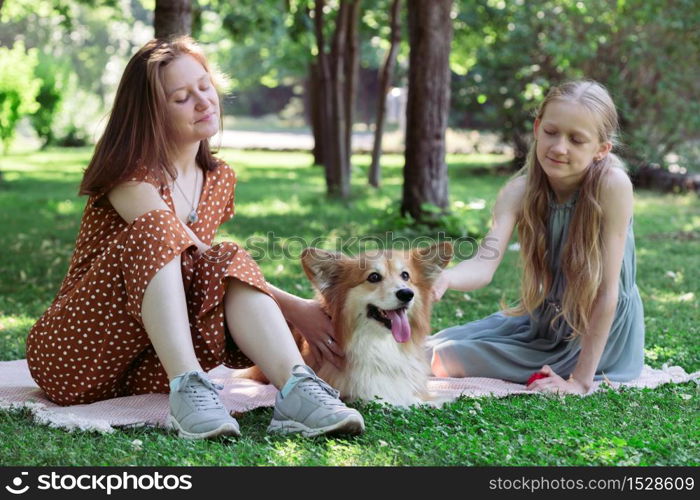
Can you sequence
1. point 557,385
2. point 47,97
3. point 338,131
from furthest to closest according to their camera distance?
point 47,97 → point 338,131 → point 557,385

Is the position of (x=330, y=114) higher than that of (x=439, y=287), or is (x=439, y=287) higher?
(x=330, y=114)

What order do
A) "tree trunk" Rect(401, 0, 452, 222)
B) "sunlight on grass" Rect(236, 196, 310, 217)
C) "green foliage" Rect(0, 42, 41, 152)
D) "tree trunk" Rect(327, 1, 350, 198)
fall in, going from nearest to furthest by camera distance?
"tree trunk" Rect(401, 0, 452, 222) < "sunlight on grass" Rect(236, 196, 310, 217) < "tree trunk" Rect(327, 1, 350, 198) < "green foliage" Rect(0, 42, 41, 152)

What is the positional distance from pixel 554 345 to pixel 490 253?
0.57 metres

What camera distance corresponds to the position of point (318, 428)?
292 centimetres

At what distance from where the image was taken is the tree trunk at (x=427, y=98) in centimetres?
812

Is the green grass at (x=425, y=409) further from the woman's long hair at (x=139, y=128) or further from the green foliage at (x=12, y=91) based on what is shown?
the green foliage at (x=12, y=91)

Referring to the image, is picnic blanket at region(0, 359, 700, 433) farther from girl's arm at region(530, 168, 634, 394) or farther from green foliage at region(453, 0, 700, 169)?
green foliage at region(453, 0, 700, 169)

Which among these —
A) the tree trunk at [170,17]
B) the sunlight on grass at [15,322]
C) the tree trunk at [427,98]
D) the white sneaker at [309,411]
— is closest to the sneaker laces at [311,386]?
the white sneaker at [309,411]

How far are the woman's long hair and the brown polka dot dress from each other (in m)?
0.07

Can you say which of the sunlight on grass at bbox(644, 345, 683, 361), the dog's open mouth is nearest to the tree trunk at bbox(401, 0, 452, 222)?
the sunlight on grass at bbox(644, 345, 683, 361)

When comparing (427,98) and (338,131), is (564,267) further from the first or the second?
(338,131)

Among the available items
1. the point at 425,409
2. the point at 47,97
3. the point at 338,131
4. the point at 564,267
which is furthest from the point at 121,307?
the point at 47,97

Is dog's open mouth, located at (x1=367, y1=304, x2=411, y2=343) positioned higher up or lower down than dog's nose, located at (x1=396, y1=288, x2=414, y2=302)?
lower down

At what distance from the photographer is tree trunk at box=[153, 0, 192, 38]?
586 centimetres
